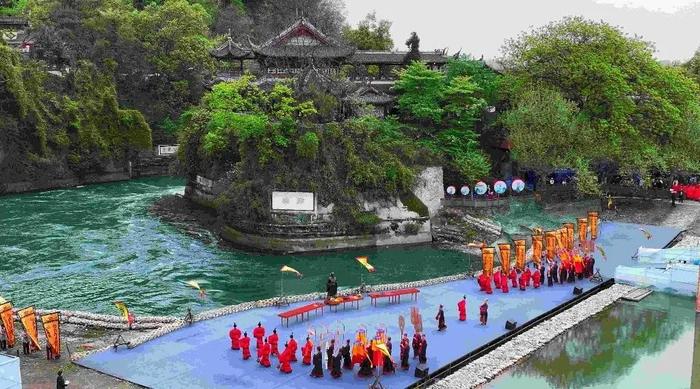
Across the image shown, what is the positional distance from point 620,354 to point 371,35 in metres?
71.7

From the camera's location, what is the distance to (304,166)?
45.3 metres

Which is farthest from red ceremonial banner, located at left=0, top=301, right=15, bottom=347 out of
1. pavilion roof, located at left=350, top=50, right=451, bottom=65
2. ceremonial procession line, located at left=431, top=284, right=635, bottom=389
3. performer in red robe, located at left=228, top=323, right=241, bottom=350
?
pavilion roof, located at left=350, top=50, right=451, bottom=65

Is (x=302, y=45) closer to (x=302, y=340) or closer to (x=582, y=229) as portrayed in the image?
(x=582, y=229)

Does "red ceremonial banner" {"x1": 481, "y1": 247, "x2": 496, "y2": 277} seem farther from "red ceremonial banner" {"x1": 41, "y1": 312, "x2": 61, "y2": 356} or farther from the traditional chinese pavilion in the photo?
the traditional chinese pavilion

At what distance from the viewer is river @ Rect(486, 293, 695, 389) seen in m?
22.8

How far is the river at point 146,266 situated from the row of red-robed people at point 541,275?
7493mm

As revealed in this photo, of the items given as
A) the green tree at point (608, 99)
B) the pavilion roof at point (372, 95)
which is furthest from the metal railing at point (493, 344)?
the pavilion roof at point (372, 95)

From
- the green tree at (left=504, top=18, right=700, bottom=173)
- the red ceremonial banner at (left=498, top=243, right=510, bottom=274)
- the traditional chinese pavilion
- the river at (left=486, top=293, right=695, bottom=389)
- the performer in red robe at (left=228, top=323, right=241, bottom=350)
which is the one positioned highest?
the traditional chinese pavilion

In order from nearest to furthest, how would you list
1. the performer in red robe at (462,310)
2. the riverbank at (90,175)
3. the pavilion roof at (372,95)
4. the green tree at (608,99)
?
the performer in red robe at (462,310) < the green tree at (608,99) < the pavilion roof at (372,95) < the riverbank at (90,175)

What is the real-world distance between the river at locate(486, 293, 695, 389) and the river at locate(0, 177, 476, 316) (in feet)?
39.8

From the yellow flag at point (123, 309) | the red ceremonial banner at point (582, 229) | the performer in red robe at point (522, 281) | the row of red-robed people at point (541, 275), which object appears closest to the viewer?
the yellow flag at point (123, 309)

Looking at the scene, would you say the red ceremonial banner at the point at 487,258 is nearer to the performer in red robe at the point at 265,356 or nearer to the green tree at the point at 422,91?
the performer in red robe at the point at 265,356

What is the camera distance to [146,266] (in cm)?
4012

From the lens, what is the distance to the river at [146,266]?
113ft
